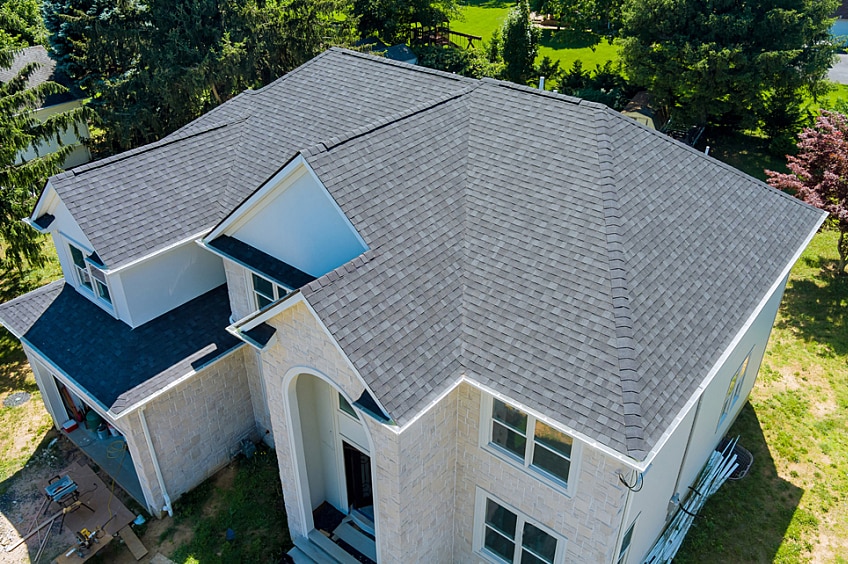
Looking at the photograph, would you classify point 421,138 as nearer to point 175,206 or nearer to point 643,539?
point 175,206

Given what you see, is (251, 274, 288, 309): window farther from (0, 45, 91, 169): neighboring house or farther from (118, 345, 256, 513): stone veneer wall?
(0, 45, 91, 169): neighboring house

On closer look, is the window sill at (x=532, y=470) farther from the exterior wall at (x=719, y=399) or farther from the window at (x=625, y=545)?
the exterior wall at (x=719, y=399)

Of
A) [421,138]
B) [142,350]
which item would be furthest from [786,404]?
[142,350]

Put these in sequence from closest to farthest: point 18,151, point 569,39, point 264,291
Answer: point 264,291 → point 18,151 → point 569,39

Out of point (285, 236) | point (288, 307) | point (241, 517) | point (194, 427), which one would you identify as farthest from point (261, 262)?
point (241, 517)

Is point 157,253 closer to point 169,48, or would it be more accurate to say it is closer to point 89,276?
point 89,276

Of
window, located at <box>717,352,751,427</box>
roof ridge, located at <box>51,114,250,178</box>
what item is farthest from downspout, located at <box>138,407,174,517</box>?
window, located at <box>717,352,751,427</box>

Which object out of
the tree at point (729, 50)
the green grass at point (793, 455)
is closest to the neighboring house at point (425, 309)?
the green grass at point (793, 455)
